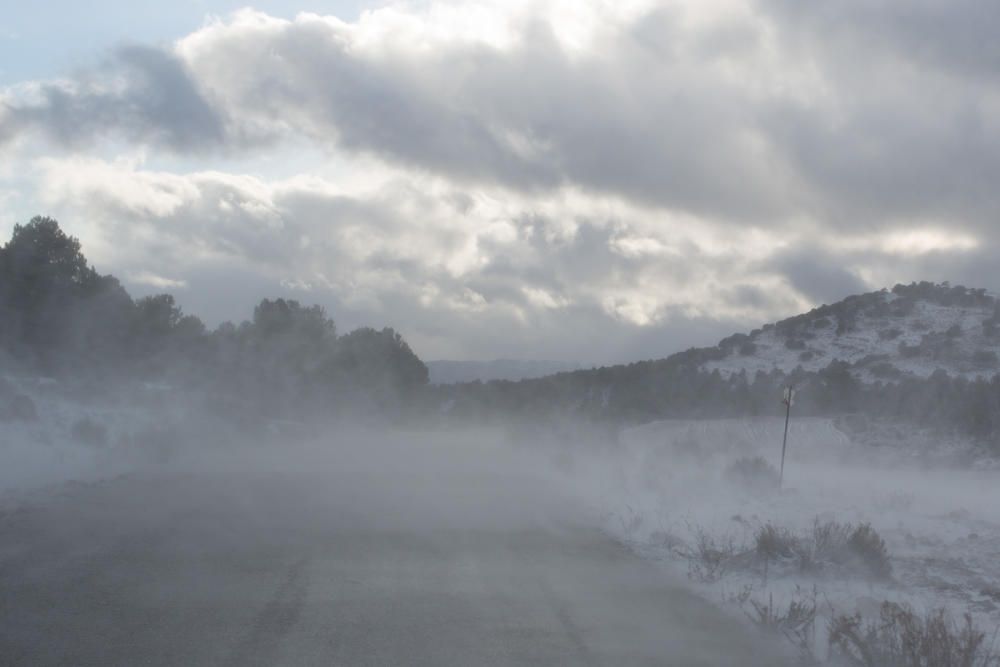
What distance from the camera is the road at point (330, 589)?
8.40 m

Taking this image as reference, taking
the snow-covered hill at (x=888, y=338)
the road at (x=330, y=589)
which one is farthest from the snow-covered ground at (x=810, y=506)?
the snow-covered hill at (x=888, y=338)

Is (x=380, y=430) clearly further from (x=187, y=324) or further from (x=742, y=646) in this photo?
(x=742, y=646)

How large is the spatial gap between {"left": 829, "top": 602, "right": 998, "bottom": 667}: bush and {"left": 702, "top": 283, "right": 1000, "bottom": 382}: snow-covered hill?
4118 cm

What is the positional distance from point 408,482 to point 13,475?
9.30 meters

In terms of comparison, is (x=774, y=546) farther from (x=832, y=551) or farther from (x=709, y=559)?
(x=709, y=559)

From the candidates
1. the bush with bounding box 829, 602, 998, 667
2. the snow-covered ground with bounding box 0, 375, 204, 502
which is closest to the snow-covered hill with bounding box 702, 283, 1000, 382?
the snow-covered ground with bounding box 0, 375, 204, 502

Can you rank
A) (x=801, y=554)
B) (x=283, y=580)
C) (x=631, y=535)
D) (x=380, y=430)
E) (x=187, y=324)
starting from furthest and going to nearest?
(x=380, y=430) → (x=187, y=324) → (x=631, y=535) → (x=801, y=554) → (x=283, y=580)

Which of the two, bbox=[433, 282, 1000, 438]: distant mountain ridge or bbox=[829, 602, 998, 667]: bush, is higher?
bbox=[433, 282, 1000, 438]: distant mountain ridge

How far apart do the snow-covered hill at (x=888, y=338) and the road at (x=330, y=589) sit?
3668 centimetres

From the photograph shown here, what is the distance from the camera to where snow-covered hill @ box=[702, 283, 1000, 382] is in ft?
165

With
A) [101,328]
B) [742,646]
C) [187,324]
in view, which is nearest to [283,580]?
[742,646]

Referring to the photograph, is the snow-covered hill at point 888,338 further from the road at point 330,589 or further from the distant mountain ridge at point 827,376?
the road at point 330,589

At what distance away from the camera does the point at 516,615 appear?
9.95 metres

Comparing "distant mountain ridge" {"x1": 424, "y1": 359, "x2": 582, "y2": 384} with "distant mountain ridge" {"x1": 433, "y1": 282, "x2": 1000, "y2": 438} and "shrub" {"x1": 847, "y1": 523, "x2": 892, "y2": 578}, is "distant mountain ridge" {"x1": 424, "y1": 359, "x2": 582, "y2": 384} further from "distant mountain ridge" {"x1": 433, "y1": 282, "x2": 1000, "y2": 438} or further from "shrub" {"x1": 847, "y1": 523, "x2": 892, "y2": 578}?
"shrub" {"x1": 847, "y1": 523, "x2": 892, "y2": 578}
